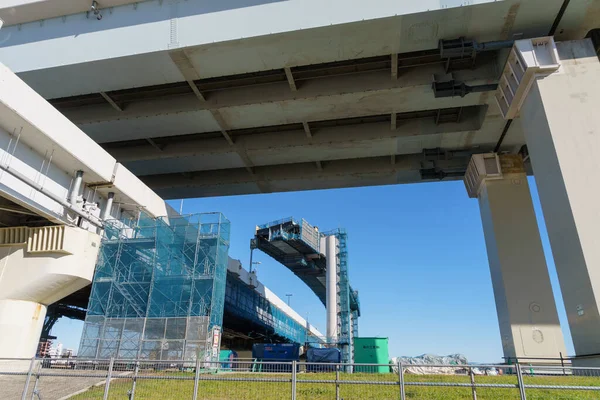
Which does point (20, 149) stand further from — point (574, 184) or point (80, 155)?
point (574, 184)

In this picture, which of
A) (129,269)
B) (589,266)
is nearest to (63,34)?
(129,269)

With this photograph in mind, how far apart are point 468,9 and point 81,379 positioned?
1524cm

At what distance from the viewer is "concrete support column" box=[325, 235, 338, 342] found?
43.0 metres

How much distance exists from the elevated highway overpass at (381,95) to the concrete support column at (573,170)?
0.14 ft

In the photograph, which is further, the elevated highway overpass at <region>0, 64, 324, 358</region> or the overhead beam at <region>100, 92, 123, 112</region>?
the overhead beam at <region>100, 92, 123, 112</region>

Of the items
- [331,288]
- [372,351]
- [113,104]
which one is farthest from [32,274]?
[331,288]

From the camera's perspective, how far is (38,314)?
1667 centimetres

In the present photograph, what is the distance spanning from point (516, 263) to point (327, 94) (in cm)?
989

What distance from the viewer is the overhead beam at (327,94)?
14867 mm

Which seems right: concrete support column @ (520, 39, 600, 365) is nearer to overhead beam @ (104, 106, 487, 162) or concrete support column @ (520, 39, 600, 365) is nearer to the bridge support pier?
overhead beam @ (104, 106, 487, 162)

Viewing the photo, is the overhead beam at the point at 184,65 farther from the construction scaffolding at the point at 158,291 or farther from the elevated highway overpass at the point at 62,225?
the construction scaffolding at the point at 158,291

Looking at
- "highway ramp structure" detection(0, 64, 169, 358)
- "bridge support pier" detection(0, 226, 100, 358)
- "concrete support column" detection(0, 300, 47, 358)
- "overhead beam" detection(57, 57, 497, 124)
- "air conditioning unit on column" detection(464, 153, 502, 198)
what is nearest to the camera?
"highway ramp structure" detection(0, 64, 169, 358)

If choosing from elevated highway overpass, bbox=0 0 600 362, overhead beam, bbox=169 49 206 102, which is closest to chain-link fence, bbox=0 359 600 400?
elevated highway overpass, bbox=0 0 600 362

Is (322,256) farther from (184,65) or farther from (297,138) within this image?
(184,65)
